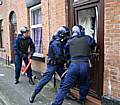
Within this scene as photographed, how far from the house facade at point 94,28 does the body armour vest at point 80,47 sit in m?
0.28

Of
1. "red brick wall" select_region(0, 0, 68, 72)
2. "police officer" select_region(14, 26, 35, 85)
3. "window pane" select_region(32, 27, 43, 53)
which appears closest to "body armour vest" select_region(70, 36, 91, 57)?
"red brick wall" select_region(0, 0, 68, 72)

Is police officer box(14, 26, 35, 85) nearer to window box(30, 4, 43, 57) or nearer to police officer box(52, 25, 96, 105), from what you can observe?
window box(30, 4, 43, 57)

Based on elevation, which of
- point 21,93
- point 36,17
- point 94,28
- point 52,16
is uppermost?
point 36,17

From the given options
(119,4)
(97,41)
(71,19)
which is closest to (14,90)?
(71,19)

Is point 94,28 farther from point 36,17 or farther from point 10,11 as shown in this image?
point 10,11

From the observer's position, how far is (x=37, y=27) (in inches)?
416

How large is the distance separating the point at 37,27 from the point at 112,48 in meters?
5.40

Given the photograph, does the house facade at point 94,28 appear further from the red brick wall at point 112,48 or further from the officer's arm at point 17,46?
the officer's arm at point 17,46

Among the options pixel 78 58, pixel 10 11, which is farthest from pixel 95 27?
pixel 10 11

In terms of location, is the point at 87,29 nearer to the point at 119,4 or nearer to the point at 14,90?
the point at 119,4

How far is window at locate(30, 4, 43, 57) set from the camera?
1029cm

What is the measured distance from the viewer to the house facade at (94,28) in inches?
217

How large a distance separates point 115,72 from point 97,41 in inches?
39.2

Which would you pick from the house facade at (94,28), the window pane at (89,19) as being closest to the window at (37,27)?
the house facade at (94,28)
